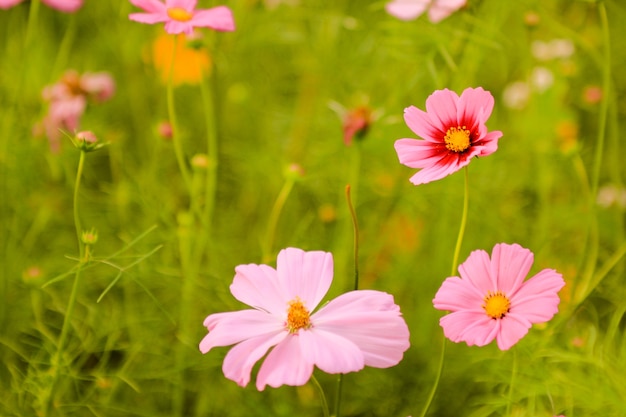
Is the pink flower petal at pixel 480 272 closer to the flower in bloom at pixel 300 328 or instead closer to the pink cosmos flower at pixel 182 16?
the flower in bloom at pixel 300 328

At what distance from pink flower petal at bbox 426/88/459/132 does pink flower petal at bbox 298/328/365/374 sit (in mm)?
181

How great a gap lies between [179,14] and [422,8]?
0.33 m

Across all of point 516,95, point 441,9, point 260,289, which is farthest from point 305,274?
point 516,95

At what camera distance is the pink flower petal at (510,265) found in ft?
1.69

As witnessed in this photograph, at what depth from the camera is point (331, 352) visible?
1.56ft

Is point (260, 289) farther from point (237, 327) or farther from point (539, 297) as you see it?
point (539, 297)

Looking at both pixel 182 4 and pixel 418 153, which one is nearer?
pixel 418 153

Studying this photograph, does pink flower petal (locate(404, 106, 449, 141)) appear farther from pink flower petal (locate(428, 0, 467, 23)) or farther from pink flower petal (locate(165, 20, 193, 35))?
pink flower petal (locate(428, 0, 467, 23))

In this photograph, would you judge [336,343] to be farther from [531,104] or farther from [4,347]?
[531,104]

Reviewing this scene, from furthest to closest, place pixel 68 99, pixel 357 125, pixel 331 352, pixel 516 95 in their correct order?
pixel 516 95, pixel 68 99, pixel 357 125, pixel 331 352

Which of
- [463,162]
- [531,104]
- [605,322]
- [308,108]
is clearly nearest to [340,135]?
[308,108]

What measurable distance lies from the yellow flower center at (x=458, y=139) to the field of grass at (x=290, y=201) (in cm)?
20

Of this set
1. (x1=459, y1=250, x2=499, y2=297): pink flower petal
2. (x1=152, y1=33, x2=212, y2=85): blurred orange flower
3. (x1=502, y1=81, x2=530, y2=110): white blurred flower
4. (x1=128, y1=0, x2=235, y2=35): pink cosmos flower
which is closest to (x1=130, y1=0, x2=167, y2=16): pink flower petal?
(x1=128, y1=0, x2=235, y2=35): pink cosmos flower

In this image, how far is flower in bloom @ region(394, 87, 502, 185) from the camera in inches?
20.9
